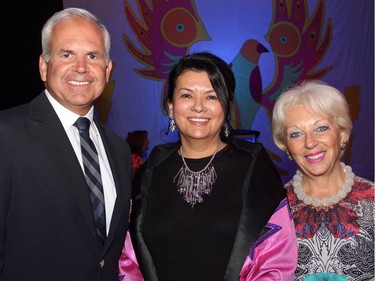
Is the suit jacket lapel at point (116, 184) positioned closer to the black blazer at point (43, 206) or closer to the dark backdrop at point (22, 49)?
the black blazer at point (43, 206)

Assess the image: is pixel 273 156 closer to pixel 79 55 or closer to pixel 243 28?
pixel 243 28

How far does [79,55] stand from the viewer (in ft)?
6.28

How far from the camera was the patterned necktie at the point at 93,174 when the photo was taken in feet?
5.85

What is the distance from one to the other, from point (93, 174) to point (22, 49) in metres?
3.74

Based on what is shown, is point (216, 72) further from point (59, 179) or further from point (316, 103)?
point (59, 179)

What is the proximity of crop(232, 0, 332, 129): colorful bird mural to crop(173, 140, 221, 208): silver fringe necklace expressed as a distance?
167 inches

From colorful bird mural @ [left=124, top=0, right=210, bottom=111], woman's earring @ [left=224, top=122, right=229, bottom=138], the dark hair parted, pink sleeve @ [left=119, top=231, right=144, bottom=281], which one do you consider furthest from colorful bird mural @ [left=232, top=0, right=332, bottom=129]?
pink sleeve @ [left=119, top=231, right=144, bottom=281]

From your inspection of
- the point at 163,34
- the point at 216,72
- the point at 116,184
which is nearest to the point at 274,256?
the point at 116,184

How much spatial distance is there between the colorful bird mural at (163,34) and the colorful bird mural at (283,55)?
34.1 inches

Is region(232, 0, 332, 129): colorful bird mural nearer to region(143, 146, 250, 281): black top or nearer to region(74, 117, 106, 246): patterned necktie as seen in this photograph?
region(143, 146, 250, 281): black top

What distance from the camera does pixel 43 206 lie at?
162 centimetres

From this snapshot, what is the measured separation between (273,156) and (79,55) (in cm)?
482

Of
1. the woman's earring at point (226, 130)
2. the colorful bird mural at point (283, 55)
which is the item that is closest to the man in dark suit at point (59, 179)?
the woman's earring at point (226, 130)

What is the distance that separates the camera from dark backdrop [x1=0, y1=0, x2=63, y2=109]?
16.0ft
